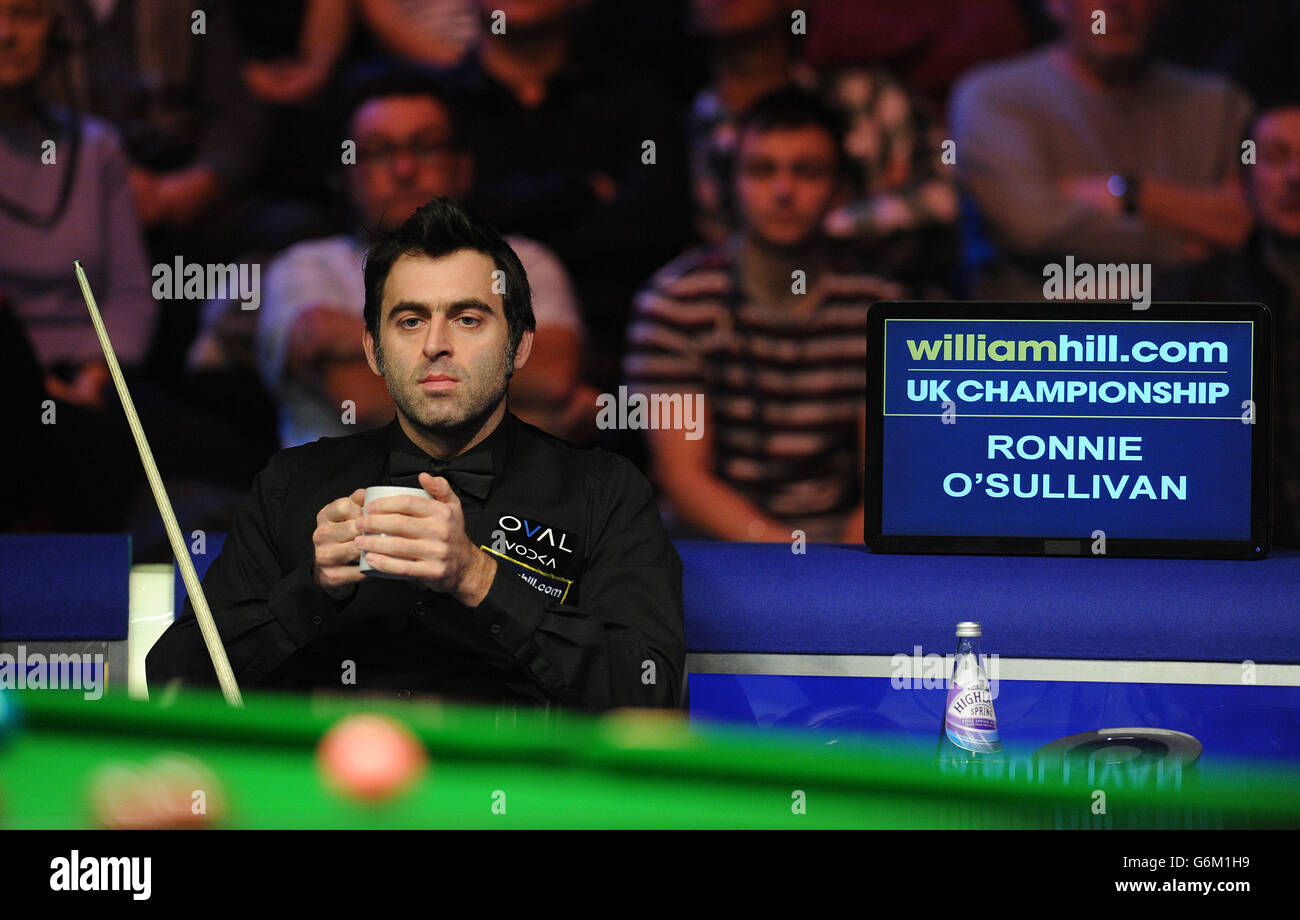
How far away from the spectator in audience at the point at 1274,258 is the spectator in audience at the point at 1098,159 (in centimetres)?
6

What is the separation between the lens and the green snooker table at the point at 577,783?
45.4 inches

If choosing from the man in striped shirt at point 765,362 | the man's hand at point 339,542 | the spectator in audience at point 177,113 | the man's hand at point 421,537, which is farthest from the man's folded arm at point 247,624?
the spectator in audience at point 177,113

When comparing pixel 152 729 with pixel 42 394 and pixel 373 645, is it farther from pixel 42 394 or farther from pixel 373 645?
pixel 42 394

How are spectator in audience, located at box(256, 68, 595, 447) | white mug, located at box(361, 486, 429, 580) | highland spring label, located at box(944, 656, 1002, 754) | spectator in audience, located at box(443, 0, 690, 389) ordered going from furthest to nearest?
spectator in audience, located at box(443, 0, 690, 389)
spectator in audience, located at box(256, 68, 595, 447)
highland spring label, located at box(944, 656, 1002, 754)
white mug, located at box(361, 486, 429, 580)

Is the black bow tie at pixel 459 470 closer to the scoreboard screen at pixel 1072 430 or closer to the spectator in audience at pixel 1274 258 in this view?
the scoreboard screen at pixel 1072 430

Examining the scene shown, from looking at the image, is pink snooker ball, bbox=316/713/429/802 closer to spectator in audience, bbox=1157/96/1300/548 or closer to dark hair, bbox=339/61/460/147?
dark hair, bbox=339/61/460/147

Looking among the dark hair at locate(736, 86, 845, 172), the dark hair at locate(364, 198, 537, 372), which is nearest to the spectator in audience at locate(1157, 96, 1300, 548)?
the dark hair at locate(736, 86, 845, 172)

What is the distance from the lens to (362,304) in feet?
15.2

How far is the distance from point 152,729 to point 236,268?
11.6 feet

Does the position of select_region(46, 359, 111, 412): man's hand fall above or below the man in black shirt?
above

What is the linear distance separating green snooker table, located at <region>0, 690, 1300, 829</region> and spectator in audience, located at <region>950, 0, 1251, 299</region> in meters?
3.28

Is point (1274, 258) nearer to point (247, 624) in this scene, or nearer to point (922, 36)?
point (922, 36)

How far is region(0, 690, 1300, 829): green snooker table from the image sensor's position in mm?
1152
